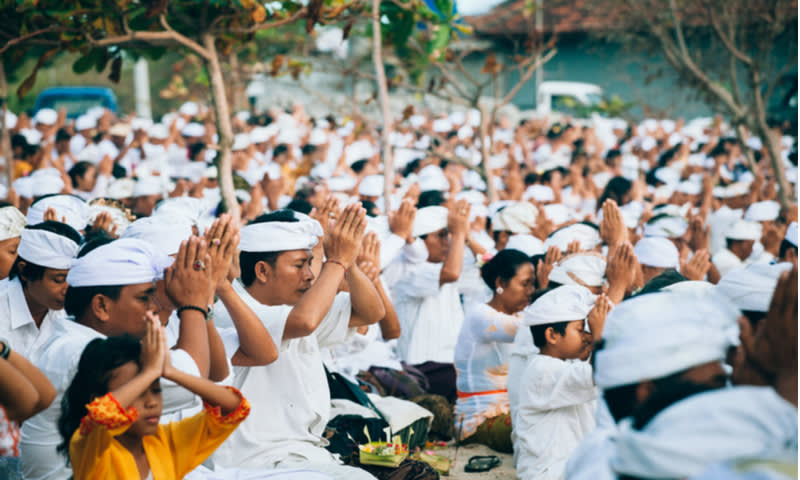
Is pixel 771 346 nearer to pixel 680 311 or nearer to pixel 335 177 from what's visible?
pixel 680 311

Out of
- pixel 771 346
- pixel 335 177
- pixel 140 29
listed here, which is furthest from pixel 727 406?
pixel 335 177

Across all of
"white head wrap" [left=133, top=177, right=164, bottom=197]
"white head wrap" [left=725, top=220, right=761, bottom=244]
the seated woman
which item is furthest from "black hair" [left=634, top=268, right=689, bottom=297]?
"white head wrap" [left=133, top=177, right=164, bottom=197]

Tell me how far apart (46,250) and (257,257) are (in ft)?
3.23

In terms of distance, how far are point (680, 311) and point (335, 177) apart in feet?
Result: 29.4

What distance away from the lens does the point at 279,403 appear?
4.11 metres

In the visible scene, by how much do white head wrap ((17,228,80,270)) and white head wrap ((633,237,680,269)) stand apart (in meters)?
4.06

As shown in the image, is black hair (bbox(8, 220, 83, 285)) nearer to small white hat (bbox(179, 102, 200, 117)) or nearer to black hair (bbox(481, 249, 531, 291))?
black hair (bbox(481, 249, 531, 291))

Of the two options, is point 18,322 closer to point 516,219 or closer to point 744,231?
point 516,219

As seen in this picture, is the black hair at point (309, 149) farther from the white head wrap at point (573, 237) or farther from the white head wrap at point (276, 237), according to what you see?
the white head wrap at point (276, 237)

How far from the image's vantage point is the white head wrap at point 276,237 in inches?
161

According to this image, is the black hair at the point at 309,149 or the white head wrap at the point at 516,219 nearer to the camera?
the white head wrap at the point at 516,219

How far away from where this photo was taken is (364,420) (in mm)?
4941

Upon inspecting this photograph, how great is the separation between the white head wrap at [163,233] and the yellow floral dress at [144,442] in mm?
1436

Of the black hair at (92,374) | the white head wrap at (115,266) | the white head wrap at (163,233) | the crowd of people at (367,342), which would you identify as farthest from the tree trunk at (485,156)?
the black hair at (92,374)
